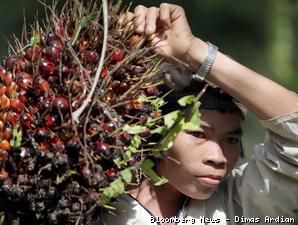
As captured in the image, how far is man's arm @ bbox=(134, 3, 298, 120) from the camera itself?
173cm

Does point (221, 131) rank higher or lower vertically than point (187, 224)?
higher

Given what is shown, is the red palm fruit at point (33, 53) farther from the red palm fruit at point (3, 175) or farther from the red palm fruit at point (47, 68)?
the red palm fruit at point (3, 175)

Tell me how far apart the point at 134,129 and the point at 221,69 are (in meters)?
0.32

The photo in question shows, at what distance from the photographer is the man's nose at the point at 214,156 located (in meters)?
1.78

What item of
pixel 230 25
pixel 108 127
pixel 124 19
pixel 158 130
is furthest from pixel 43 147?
pixel 230 25

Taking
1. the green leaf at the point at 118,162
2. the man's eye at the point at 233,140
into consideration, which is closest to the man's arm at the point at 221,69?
the man's eye at the point at 233,140

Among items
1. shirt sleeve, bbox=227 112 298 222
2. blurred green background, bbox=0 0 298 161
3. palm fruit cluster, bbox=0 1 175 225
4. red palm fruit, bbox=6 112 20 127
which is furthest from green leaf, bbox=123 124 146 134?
blurred green background, bbox=0 0 298 161

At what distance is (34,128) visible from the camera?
1470 millimetres

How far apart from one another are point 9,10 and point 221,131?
1.35 meters

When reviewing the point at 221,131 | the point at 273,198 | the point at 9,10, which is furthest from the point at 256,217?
the point at 9,10

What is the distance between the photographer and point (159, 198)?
1915mm

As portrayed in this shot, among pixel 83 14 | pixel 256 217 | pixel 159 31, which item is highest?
pixel 83 14

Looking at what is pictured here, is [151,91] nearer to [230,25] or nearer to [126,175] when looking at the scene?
[126,175]

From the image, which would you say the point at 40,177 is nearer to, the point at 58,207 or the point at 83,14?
the point at 58,207
